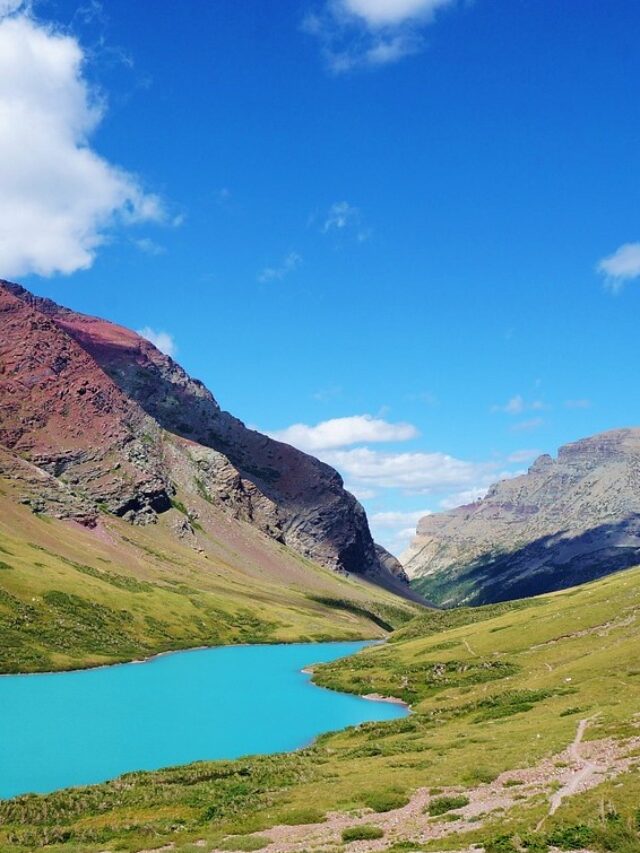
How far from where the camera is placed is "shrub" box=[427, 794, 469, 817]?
3316cm

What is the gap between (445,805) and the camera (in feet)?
110

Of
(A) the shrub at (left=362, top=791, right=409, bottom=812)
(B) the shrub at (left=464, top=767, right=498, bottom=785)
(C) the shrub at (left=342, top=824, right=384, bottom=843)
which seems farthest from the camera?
(B) the shrub at (left=464, top=767, right=498, bottom=785)

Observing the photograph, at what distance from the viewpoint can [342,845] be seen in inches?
1178

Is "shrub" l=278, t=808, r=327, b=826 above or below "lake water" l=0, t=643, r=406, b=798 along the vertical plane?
above

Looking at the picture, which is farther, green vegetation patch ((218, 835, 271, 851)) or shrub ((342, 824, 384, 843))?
green vegetation patch ((218, 835, 271, 851))

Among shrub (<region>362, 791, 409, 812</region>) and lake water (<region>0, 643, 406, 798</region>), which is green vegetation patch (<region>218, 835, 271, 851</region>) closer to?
shrub (<region>362, 791, 409, 812</region>)

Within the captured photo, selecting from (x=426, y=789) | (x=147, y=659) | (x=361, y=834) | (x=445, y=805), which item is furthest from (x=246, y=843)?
(x=147, y=659)

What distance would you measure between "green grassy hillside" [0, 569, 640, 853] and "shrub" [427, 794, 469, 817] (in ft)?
0.21

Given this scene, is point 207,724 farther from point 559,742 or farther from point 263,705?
point 559,742

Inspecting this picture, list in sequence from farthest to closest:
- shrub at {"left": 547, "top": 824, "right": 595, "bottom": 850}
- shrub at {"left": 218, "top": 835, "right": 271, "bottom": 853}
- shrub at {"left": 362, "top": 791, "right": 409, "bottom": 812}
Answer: shrub at {"left": 362, "top": 791, "right": 409, "bottom": 812} → shrub at {"left": 218, "top": 835, "right": 271, "bottom": 853} → shrub at {"left": 547, "top": 824, "right": 595, "bottom": 850}

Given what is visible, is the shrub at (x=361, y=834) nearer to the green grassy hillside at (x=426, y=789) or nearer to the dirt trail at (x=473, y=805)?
the green grassy hillside at (x=426, y=789)

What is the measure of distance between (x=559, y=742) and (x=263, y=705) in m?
61.3

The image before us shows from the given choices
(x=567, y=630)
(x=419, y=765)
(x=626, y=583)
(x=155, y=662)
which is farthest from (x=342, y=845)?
(x=155, y=662)

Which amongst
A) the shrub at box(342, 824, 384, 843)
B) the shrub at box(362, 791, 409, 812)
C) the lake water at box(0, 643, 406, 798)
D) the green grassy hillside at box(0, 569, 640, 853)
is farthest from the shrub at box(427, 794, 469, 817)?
the lake water at box(0, 643, 406, 798)
